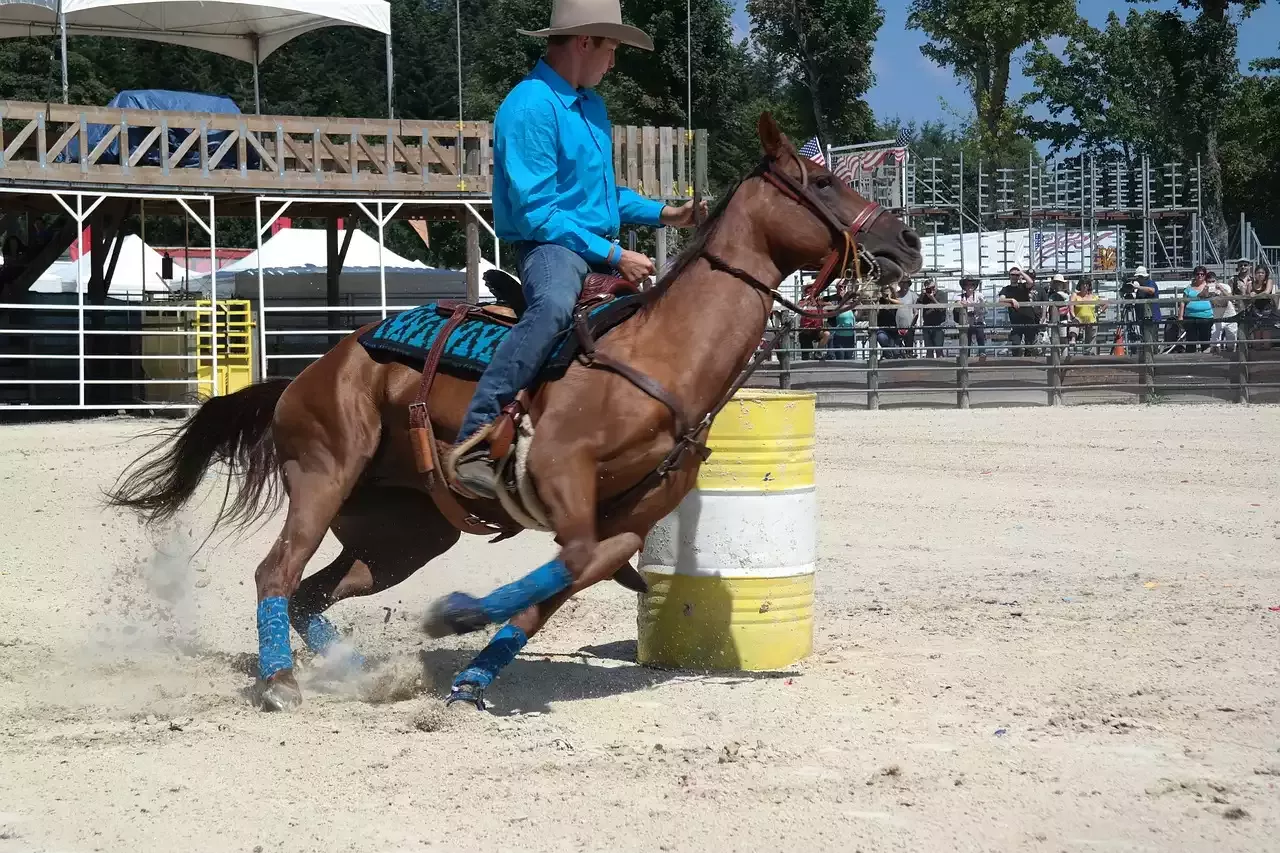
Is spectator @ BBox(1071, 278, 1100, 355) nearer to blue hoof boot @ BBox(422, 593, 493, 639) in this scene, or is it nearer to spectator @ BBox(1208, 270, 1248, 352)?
spectator @ BBox(1208, 270, 1248, 352)

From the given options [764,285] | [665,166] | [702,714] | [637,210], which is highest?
[665,166]

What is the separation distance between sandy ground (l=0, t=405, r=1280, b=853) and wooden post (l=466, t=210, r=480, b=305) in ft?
35.1

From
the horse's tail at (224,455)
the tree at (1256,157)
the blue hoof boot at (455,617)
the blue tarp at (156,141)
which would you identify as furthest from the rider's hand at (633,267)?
the tree at (1256,157)

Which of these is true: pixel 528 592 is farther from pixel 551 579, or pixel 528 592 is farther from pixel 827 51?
pixel 827 51

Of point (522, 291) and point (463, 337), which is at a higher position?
point (522, 291)

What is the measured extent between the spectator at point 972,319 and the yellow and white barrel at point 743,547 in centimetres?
1473

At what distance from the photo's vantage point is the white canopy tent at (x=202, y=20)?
21156mm

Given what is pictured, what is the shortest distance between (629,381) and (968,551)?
184 inches

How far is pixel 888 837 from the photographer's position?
379 centimetres

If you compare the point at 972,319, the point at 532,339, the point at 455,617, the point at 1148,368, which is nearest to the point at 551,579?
the point at 455,617

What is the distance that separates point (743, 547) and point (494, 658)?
50.9 inches

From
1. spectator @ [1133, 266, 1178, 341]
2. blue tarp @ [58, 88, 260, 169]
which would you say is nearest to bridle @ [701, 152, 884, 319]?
blue tarp @ [58, 88, 260, 169]

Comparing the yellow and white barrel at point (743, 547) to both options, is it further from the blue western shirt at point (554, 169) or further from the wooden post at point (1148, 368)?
the wooden post at point (1148, 368)

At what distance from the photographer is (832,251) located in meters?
→ 5.49
